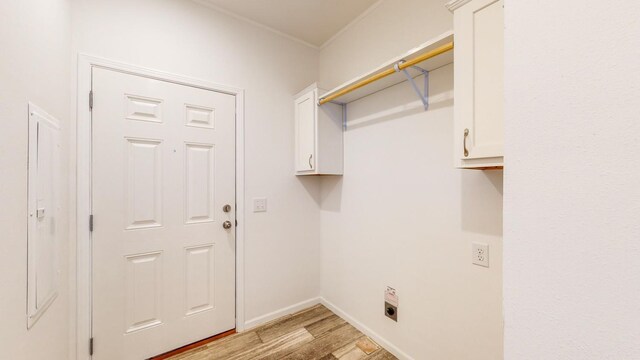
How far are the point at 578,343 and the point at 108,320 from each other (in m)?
2.24

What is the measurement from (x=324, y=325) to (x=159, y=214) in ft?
5.22

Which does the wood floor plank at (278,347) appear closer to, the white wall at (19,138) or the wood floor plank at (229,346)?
the wood floor plank at (229,346)

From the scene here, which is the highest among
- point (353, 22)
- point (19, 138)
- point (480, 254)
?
point (353, 22)

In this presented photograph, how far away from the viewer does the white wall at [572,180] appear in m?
0.41

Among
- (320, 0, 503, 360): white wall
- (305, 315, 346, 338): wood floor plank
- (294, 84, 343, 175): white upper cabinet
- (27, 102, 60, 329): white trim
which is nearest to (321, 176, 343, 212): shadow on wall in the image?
(320, 0, 503, 360): white wall

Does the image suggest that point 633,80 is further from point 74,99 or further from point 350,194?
point 74,99

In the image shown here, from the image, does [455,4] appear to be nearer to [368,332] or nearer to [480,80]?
[480,80]

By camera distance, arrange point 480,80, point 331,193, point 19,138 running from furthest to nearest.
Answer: point 331,193, point 480,80, point 19,138

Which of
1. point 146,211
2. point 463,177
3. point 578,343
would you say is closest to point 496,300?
point 463,177

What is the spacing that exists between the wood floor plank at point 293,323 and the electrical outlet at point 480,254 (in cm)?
146

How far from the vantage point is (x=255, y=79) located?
2.15m

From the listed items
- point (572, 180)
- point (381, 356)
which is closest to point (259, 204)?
point (381, 356)

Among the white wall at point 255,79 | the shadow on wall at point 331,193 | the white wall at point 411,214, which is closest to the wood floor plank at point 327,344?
the white wall at point 411,214

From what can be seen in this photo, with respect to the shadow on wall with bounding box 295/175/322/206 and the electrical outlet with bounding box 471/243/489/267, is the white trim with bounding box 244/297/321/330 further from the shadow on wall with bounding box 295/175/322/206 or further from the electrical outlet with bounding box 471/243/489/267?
the electrical outlet with bounding box 471/243/489/267
